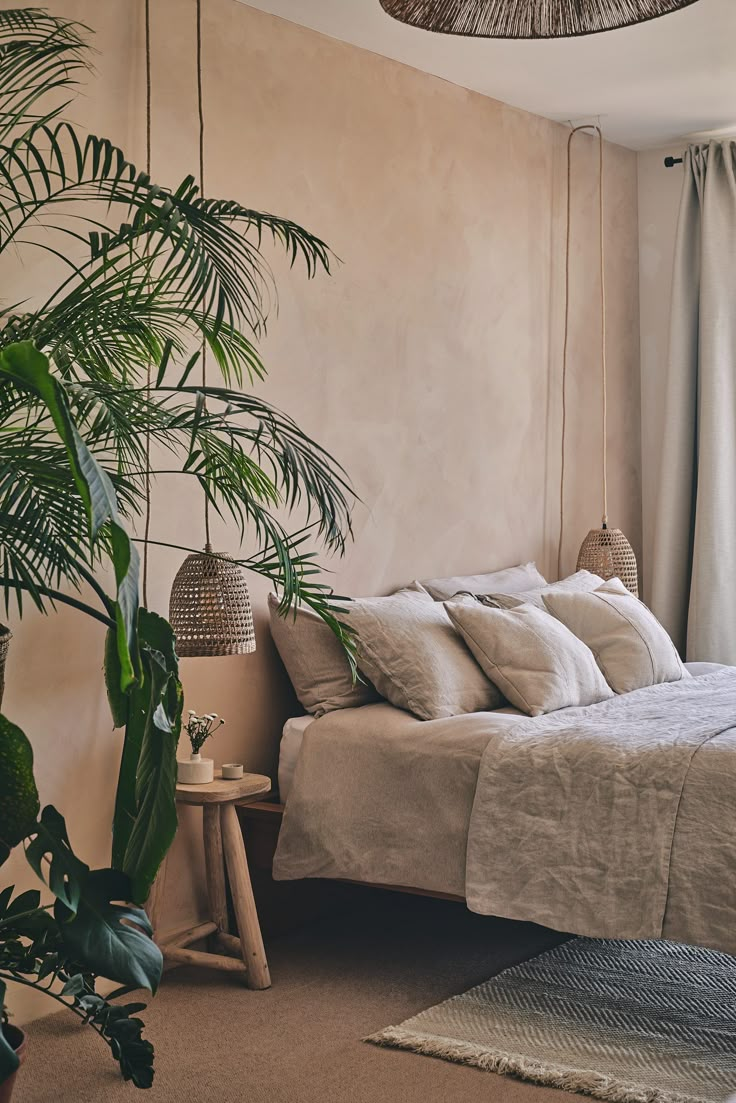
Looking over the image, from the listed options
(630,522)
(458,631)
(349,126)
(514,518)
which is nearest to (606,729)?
(458,631)

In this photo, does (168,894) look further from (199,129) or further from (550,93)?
(550,93)

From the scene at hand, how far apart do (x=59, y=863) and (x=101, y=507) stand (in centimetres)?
87

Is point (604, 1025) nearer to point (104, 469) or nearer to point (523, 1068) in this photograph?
point (523, 1068)

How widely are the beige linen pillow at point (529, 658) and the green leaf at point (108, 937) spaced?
1.50 meters

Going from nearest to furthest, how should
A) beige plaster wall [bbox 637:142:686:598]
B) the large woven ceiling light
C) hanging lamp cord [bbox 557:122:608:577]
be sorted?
1. the large woven ceiling light
2. hanging lamp cord [bbox 557:122:608:577]
3. beige plaster wall [bbox 637:142:686:598]

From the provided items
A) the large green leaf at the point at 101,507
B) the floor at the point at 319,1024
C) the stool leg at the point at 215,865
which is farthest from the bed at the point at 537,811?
the large green leaf at the point at 101,507

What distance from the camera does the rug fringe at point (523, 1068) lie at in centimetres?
249

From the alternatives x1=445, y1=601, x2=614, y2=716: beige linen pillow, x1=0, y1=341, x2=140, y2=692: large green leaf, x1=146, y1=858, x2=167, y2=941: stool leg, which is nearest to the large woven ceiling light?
x1=445, y1=601, x2=614, y2=716: beige linen pillow

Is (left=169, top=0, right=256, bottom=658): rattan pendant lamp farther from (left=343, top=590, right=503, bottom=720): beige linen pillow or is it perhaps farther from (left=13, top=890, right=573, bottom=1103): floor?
(left=13, top=890, right=573, bottom=1103): floor

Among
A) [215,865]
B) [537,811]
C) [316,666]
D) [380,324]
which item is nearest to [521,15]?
[380,324]

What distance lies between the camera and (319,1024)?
2906 mm

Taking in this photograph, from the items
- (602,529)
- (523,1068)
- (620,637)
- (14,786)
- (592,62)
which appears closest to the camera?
(14,786)

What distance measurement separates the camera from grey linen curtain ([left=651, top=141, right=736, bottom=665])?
16.6ft

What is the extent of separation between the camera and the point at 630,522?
539 cm
